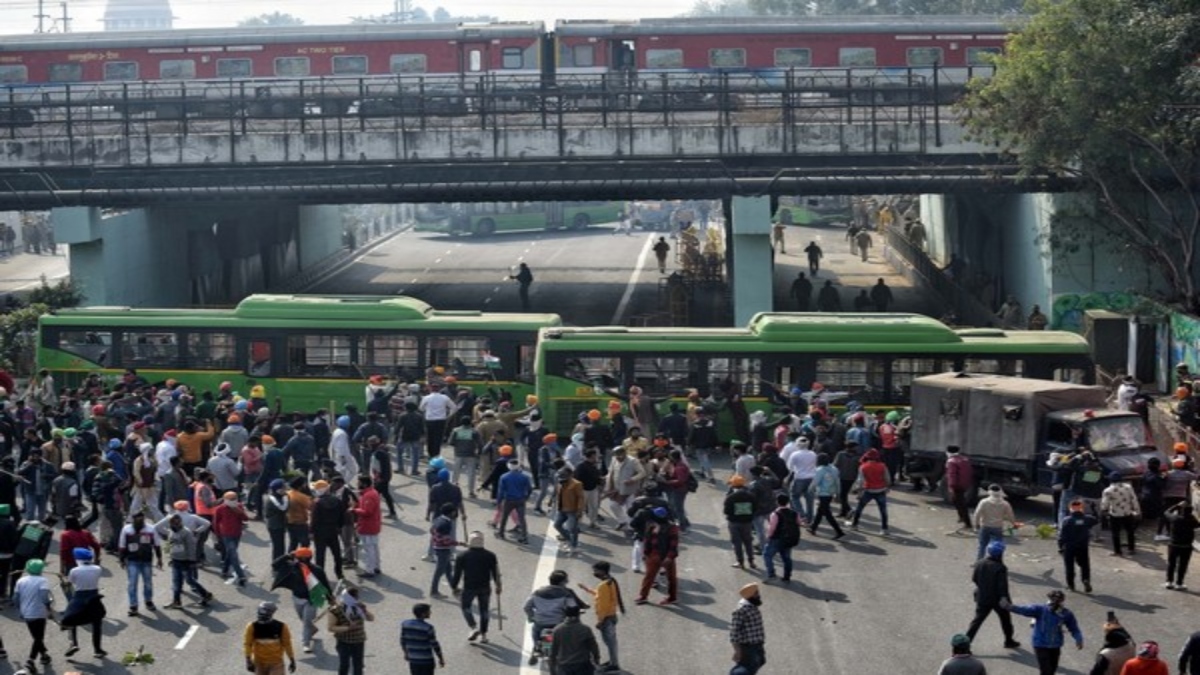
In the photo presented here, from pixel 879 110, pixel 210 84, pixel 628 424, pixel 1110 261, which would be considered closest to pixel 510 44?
pixel 210 84

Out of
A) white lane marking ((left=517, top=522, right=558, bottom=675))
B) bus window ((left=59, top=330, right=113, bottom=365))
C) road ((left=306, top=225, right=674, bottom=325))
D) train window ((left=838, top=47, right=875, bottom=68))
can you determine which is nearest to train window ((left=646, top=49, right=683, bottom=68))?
train window ((left=838, top=47, right=875, bottom=68))

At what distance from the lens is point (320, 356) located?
3825cm

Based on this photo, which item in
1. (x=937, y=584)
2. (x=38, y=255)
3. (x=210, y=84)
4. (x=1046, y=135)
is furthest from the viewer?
(x=38, y=255)

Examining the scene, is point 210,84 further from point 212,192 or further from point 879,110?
point 879,110

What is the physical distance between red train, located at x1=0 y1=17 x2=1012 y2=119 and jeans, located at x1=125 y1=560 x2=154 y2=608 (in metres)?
35.1

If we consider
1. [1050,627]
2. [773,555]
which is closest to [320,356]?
[773,555]

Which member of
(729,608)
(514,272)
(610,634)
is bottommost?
(729,608)

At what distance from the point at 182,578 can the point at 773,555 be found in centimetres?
805

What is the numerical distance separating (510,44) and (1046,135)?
80.4 feet

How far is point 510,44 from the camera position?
61.1m

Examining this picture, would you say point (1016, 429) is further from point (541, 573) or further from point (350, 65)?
point (350, 65)

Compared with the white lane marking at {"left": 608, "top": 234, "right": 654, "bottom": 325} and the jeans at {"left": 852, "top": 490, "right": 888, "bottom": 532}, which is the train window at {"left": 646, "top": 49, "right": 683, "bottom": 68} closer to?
the white lane marking at {"left": 608, "top": 234, "right": 654, "bottom": 325}

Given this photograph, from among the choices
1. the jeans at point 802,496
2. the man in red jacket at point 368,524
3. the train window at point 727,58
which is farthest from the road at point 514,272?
the man in red jacket at point 368,524

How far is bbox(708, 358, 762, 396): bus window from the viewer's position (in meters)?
35.2
